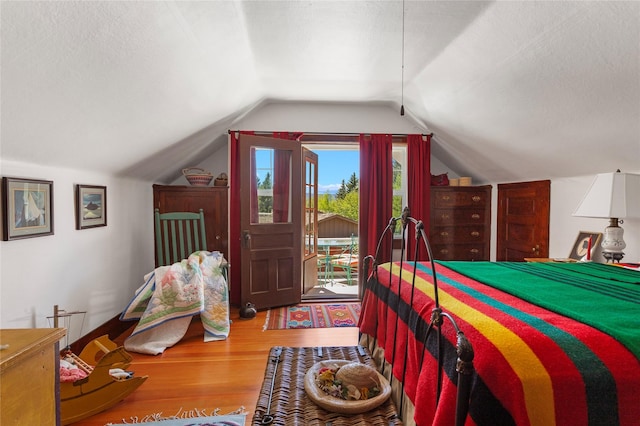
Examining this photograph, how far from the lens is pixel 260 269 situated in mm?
3939

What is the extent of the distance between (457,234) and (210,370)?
135 inches

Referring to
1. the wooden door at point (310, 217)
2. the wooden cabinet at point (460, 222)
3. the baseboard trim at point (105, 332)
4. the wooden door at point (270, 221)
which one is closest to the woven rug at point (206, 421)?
the baseboard trim at point (105, 332)

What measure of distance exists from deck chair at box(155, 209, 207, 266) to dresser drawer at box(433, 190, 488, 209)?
2968mm

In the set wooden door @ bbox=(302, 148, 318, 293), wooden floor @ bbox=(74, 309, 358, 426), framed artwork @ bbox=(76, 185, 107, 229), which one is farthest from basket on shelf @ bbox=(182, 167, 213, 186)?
wooden floor @ bbox=(74, 309, 358, 426)

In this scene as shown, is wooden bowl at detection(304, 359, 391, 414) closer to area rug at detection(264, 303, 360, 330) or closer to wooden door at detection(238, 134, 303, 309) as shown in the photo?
area rug at detection(264, 303, 360, 330)

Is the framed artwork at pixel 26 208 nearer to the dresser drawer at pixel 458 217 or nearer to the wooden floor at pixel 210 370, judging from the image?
the wooden floor at pixel 210 370

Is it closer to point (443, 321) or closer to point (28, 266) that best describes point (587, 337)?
point (443, 321)

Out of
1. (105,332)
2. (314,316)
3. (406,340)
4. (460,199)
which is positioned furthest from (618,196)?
(105,332)

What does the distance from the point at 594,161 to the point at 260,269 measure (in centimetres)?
333

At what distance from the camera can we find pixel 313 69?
124 inches

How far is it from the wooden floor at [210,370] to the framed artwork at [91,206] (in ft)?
3.62

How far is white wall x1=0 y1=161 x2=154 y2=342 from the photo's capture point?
2.11 meters

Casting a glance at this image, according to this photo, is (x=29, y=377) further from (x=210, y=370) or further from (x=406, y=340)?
(x=210, y=370)

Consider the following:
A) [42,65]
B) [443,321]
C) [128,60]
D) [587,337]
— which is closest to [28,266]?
[42,65]
